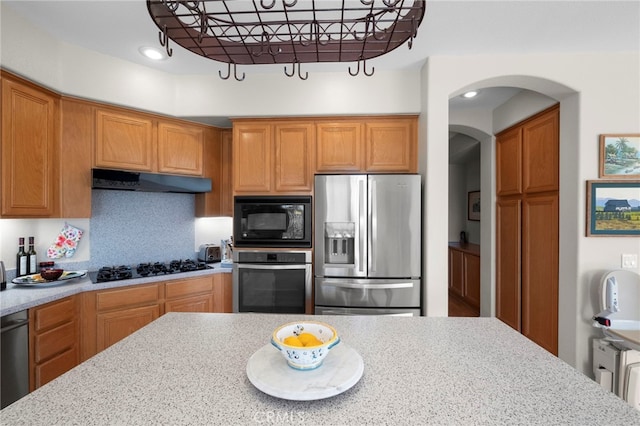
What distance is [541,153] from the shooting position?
2572 millimetres

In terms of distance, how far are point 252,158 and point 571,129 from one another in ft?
8.38

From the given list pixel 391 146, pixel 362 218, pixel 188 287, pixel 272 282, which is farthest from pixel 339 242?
pixel 188 287

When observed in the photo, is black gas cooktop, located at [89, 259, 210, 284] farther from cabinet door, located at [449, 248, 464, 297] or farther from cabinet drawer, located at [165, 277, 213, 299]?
cabinet door, located at [449, 248, 464, 297]

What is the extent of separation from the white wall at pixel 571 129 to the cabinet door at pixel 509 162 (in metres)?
0.59

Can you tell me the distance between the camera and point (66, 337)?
202cm

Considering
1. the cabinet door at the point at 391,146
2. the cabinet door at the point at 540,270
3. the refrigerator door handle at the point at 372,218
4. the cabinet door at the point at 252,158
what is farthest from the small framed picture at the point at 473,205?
the cabinet door at the point at 252,158

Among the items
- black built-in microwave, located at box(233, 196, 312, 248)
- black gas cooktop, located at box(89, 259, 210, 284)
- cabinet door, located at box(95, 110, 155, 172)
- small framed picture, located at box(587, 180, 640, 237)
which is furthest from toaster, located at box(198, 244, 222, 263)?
small framed picture, located at box(587, 180, 640, 237)

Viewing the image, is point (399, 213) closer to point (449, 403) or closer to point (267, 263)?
point (267, 263)

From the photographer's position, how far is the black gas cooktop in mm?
2297

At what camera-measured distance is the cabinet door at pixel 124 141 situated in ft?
7.82

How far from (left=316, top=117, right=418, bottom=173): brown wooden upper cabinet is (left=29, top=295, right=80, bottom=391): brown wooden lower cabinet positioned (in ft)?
6.93

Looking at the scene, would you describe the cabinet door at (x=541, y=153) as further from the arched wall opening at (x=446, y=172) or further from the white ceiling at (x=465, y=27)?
the white ceiling at (x=465, y=27)

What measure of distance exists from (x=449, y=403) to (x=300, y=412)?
384 mm

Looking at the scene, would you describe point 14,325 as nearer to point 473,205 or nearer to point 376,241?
point 376,241
